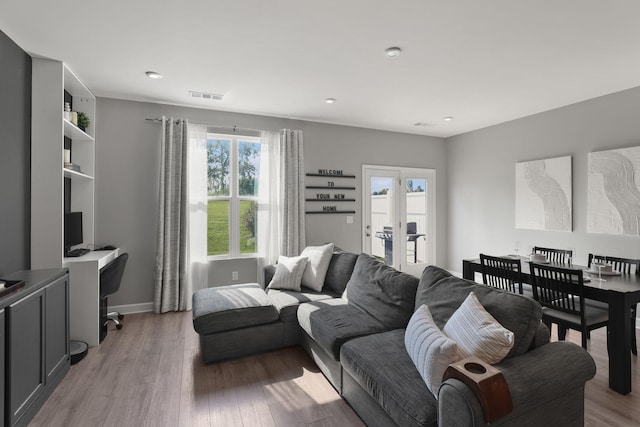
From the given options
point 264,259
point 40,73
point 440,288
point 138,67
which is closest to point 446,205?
point 264,259

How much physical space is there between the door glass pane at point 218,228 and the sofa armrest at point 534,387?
3.75 meters

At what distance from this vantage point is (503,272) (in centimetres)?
324

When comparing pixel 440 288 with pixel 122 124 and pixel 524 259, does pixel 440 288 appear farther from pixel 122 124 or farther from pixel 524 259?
pixel 122 124

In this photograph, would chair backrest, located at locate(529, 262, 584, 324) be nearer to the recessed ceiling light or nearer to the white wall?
the white wall


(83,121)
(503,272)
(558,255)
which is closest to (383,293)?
(503,272)

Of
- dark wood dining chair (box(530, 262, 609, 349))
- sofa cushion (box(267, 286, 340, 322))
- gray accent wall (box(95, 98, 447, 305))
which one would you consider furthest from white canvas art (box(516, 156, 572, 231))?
gray accent wall (box(95, 98, 447, 305))

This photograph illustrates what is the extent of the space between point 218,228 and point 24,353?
268 cm

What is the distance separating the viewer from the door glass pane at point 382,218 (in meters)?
5.67

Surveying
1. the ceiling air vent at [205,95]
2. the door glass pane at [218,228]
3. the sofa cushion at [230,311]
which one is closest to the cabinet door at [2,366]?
the sofa cushion at [230,311]

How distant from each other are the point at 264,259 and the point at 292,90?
235cm

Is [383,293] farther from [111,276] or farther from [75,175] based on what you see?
[75,175]

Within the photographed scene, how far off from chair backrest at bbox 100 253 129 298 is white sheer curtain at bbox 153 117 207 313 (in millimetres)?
619

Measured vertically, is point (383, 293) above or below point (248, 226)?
below

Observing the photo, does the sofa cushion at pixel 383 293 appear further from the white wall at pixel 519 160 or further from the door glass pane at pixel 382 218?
the white wall at pixel 519 160
